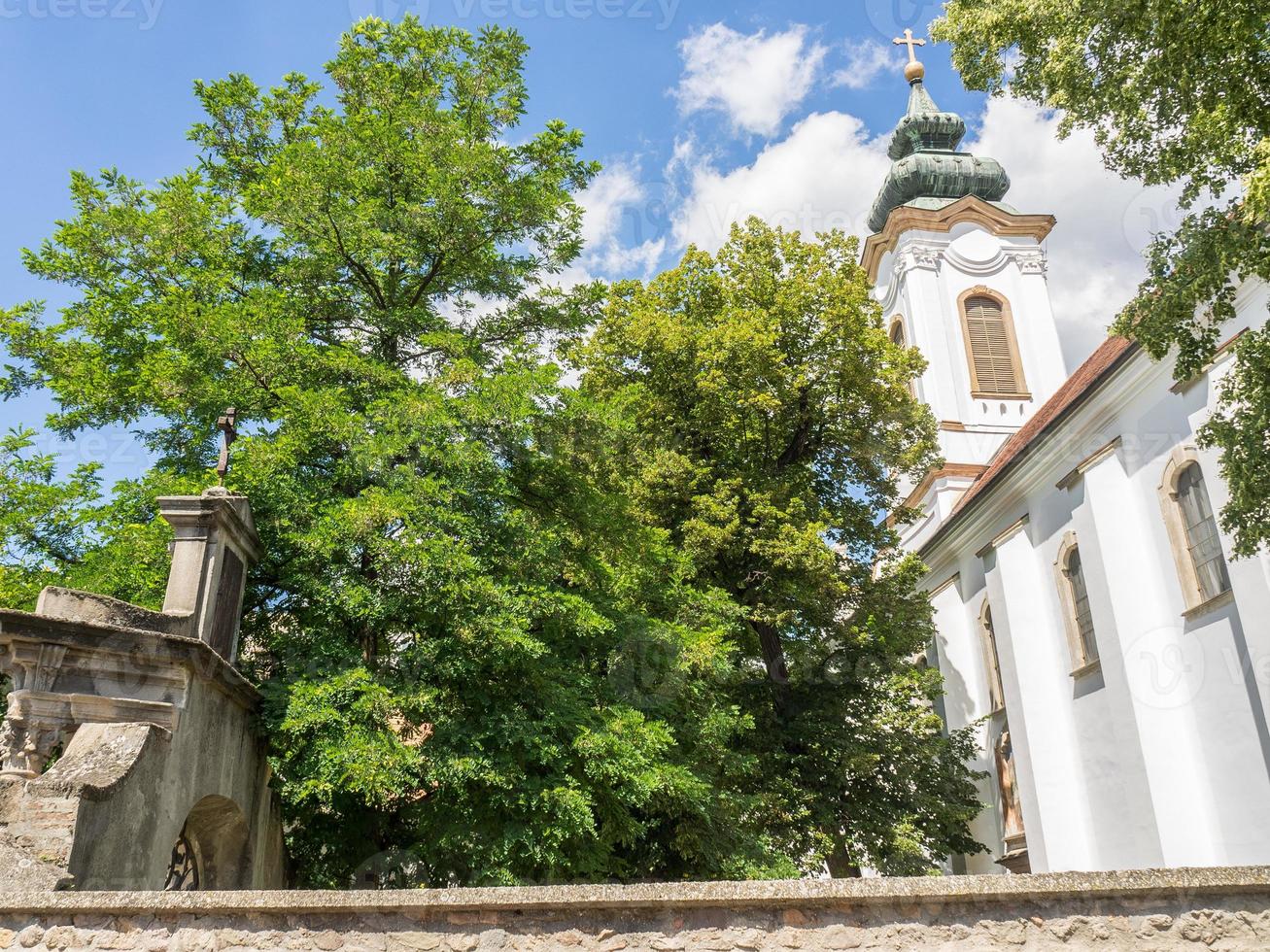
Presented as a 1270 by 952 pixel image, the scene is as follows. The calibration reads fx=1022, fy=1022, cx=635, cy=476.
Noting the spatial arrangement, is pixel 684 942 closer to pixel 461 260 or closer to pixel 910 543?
pixel 461 260

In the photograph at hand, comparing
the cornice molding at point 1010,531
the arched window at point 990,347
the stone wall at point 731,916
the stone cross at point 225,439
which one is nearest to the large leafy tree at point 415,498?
the stone cross at point 225,439

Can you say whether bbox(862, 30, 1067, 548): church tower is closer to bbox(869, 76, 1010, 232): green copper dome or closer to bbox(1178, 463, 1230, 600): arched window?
bbox(869, 76, 1010, 232): green copper dome

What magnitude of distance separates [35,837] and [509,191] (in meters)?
8.87

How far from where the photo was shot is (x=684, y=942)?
547 cm

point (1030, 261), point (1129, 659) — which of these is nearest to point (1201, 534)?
point (1129, 659)

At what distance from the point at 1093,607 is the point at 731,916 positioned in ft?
47.0

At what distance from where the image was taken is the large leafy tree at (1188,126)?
8.15m

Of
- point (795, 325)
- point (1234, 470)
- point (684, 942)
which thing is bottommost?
point (684, 942)

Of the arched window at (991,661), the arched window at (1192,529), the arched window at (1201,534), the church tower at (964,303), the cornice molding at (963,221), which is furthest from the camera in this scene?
the cornice molding at (963,221)

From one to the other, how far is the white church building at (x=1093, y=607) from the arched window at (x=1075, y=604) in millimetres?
37

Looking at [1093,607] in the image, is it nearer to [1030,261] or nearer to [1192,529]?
[1192,529]

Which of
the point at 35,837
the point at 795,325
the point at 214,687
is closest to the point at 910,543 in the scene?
the point at 795,325

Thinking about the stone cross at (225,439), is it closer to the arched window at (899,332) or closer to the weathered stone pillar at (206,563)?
the weathered stone pillar at (206,563)

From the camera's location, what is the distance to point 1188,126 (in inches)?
335
